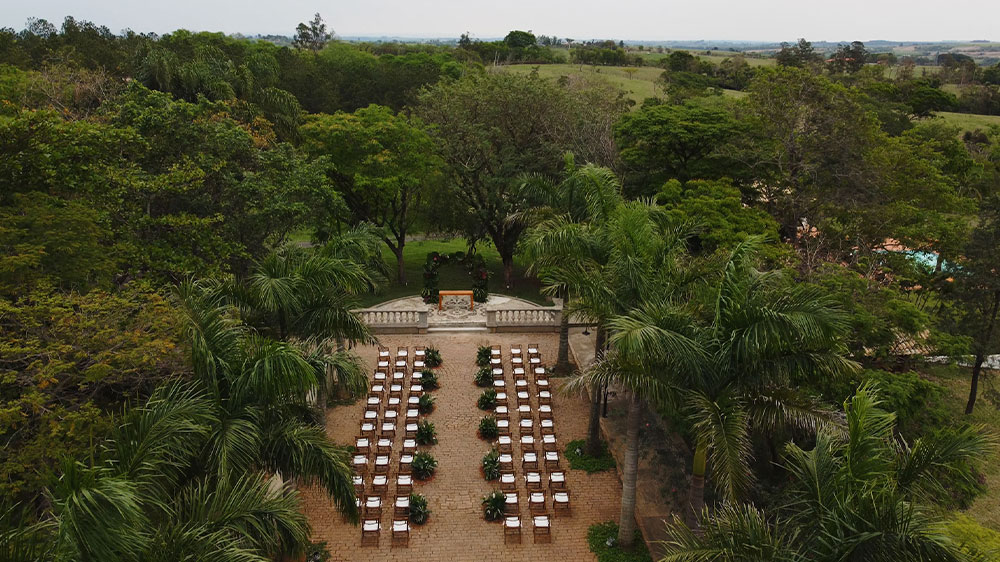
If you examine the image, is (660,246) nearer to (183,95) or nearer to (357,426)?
(357,426)

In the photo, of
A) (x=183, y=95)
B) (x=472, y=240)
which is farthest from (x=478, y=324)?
(x=183, y=95)

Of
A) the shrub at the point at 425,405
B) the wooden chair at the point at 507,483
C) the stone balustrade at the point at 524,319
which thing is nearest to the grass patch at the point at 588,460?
the wooden chair at the point at 507,483

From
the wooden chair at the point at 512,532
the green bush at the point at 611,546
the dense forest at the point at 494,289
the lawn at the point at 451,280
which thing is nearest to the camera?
the dense forest at the point at 494,289

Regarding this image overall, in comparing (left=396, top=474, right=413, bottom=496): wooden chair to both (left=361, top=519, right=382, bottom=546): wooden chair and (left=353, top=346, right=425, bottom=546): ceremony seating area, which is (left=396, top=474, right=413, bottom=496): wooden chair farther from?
(left=361, top=519, right=382, bottom=546): wooden chair

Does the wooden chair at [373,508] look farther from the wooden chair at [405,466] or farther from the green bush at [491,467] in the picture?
the green bush at [491,467]

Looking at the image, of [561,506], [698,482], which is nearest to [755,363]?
[698,482]

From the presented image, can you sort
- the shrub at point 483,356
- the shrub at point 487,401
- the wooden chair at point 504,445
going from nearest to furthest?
the wooden chair at point 504,445 → the shrub at point 487,401 → the shrub at point 483,356
